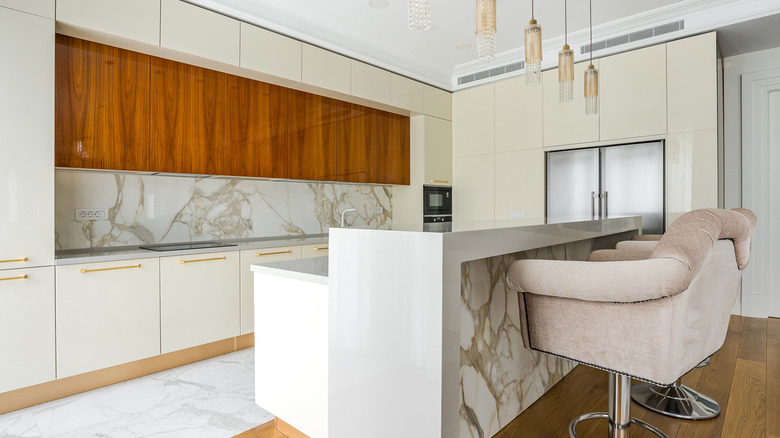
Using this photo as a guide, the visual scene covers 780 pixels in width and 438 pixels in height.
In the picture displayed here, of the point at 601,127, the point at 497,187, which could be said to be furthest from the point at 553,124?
the point at 497,187

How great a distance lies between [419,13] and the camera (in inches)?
63.4

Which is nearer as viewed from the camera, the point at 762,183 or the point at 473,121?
the point at 762,183

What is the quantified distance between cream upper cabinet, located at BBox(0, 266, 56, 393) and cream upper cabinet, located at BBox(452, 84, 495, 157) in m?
3.98

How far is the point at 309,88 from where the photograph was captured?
12.0 feet

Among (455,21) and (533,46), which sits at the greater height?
(455,21)

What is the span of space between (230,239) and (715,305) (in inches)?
130

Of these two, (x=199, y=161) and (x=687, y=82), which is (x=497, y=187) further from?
(x=199, y=161)

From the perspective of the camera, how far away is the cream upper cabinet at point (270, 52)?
3.17m

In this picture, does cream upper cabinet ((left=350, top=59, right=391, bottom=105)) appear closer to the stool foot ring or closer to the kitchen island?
the kitchen island

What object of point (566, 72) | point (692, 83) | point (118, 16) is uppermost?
point (118, 16)

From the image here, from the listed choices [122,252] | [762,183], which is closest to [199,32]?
[122,252]

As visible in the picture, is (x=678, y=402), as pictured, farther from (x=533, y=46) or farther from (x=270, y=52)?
(x=270, y=52)

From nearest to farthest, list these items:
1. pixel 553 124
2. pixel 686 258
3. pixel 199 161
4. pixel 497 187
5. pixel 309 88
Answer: pixel 686 258, pixel 199 161, pixel 309 88, pixel 553 124, pixel 497 187

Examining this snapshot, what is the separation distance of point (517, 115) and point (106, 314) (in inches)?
158
